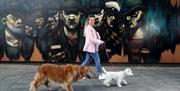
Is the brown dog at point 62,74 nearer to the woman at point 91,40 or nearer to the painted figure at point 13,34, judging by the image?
the woman at point 91,40

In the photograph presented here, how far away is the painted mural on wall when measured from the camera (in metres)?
18.3

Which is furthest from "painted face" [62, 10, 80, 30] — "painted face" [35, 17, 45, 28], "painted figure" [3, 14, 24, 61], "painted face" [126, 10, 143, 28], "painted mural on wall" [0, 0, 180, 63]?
"painted face" [126, 10, 143, 28]

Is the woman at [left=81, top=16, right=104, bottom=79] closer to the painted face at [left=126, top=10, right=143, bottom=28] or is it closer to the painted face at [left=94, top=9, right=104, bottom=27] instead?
the painted face at [left=94, top=9, right=104, bottom=27]

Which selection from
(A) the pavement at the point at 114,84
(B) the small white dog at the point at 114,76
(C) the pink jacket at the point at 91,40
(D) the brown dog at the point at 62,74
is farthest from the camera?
(C) the pink jacket at the point at 91,40

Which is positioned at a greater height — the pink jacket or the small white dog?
the pink jacket

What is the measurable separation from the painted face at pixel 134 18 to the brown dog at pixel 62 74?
7270 mm

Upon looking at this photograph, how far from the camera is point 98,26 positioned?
18297 mm

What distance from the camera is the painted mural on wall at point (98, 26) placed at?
18.3 meters

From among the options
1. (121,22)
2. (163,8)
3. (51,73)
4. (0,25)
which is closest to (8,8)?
(0,25)

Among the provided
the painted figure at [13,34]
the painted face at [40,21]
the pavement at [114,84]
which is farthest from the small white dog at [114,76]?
the painted figure at [13,34]

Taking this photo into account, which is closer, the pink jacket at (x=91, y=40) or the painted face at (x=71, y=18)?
the pink jacket at (x=91, y=40)

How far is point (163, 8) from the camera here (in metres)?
18.4

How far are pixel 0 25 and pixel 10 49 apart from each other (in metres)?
1.05

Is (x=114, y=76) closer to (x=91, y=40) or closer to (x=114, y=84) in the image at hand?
(x=114, y=84)
